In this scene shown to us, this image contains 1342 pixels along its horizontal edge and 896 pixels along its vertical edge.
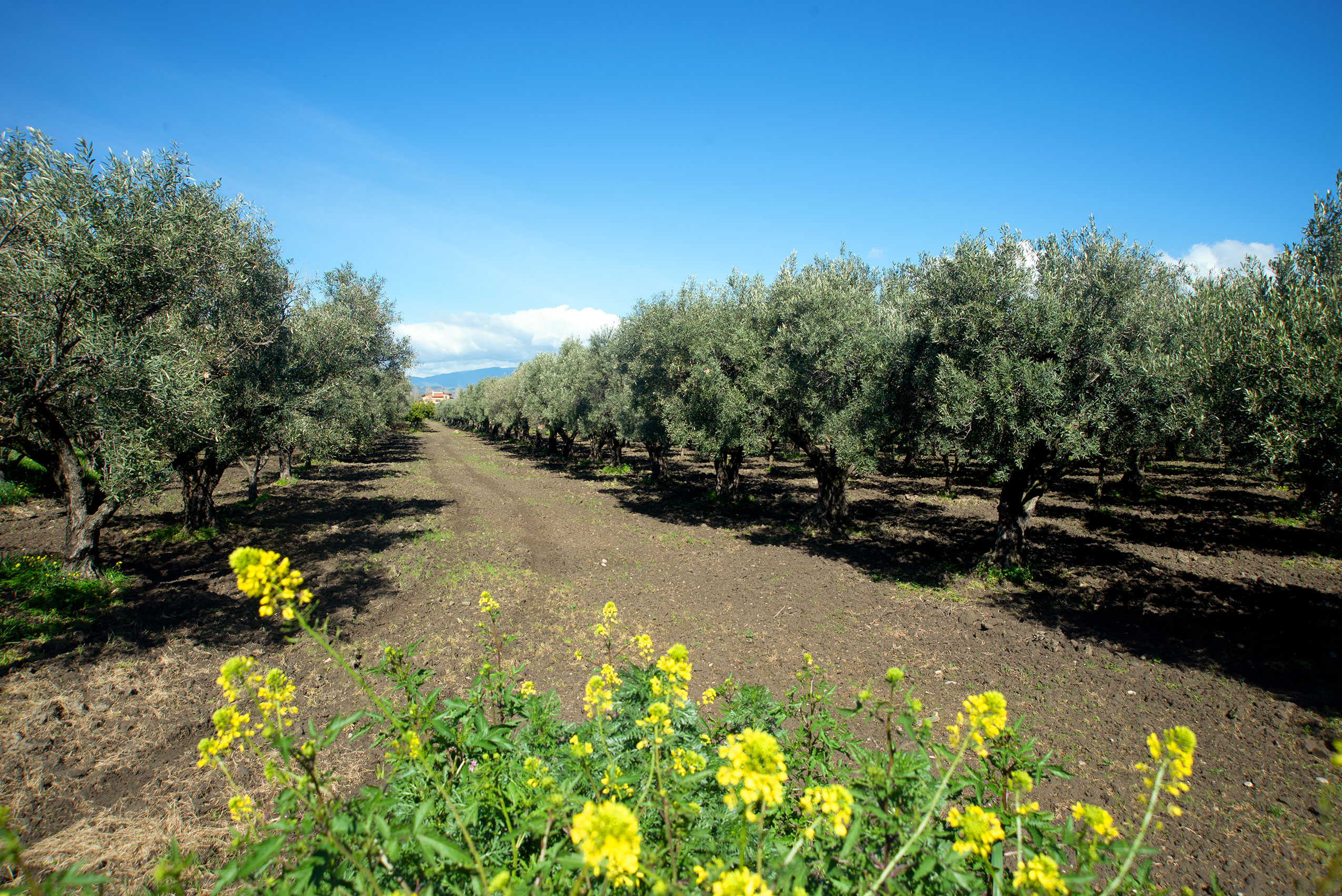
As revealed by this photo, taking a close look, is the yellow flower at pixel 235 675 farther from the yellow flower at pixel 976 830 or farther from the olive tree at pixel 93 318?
the olive tree at pixel 93 318

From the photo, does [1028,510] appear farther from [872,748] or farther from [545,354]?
[545,354]

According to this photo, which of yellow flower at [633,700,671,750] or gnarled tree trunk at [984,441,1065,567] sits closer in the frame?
yellow flower at [633,700,671,750]

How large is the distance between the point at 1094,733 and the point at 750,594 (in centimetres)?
722

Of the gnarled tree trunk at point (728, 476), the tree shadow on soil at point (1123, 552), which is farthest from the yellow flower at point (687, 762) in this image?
the gnarled tree trunk at point (728, 476)

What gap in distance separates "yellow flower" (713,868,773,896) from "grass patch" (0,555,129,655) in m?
12.7

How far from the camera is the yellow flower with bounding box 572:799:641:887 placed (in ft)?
5.84

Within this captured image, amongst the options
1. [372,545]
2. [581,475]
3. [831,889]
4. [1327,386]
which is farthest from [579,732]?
[581,475]

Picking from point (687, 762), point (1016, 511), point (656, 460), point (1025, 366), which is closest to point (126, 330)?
point (687, 762)

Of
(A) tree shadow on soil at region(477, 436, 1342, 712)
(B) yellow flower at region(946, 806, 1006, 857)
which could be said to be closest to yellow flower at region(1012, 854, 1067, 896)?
(B) yellow flower at region(946, 806, 1006, 857)

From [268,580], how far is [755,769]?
2.45m

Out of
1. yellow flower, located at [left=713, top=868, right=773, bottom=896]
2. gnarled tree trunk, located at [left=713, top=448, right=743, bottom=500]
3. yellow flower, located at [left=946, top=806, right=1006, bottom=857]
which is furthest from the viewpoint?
gnarled tree trunk, located at [left=713, top=448, right=743, bottom=500]

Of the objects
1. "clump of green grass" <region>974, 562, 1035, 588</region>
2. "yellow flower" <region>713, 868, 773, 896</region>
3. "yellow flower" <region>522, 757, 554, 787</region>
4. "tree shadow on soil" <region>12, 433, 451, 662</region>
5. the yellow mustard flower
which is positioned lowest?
"tree shadow on soil" <region>12, 433, 451, 662</region>

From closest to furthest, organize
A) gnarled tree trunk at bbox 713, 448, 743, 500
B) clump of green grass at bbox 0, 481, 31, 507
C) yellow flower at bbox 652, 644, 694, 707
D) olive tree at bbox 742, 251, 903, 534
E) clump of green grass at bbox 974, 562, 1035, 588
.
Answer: yellow flower at bbox 652, 644, 694, 707 → clump of green grass at bbox 974, 562, 1035, 588 → olive tree at bbox 742, 251, 903, 534 → clump of green grass at bbox 0, 481, 31, 507 → gnarled tree trunk at bbox 713, 448, 743, 500

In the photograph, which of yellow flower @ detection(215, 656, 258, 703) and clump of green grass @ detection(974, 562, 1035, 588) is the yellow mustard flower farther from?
clump of green grass @ detection(974, 562, 1035, 588)
